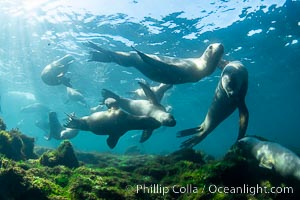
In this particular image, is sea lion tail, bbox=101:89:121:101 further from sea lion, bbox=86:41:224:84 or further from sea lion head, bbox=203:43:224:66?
sea lion head, bbox=203:43:224:66

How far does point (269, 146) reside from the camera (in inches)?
324

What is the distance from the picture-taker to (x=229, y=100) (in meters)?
8.15

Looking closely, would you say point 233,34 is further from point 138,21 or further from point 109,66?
point 109,66

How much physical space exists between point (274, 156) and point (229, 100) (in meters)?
1.88

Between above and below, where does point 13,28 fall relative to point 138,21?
above

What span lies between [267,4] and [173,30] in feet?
21.6

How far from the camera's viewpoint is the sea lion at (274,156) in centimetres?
715

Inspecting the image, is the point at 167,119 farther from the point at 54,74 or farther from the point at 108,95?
the point at 54,74

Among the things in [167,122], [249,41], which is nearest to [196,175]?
[167,122]

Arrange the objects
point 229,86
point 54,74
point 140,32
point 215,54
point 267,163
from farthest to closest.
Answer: point 140,32 → point 54,74 → point 215,54 → point 267,163 → point 229,86

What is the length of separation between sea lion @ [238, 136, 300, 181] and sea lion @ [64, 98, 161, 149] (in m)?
2.84

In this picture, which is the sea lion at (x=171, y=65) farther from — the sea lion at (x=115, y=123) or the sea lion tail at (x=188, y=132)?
the sea lion tail at (x=188, y=132)

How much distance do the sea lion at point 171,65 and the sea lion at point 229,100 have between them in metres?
0.64

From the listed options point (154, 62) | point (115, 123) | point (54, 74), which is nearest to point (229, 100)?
point (154, 62)
